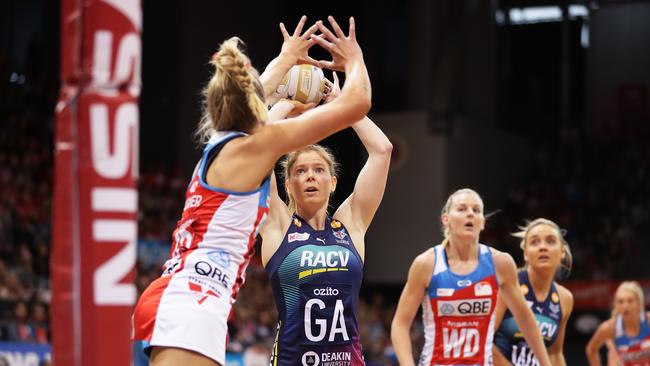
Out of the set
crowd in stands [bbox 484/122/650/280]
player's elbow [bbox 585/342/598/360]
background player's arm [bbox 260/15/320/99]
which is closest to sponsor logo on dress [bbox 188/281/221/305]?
background player's arm [bbox 260/15/320/99]

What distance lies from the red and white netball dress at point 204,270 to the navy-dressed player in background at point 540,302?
3346 millimetres

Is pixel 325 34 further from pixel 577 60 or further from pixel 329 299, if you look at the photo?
pixel 577 60

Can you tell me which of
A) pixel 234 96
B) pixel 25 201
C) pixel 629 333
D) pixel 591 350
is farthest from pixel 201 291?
pixel 25 201

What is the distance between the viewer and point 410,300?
5.36 meters

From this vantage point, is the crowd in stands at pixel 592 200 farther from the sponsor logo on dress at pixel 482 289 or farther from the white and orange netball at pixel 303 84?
the white and orange netball at pixel 303 84

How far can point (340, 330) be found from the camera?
4.25 metres

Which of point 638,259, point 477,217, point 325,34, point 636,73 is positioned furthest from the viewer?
point 636,73

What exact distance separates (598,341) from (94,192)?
793cm

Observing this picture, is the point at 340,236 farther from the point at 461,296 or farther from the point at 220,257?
the point at 220,257

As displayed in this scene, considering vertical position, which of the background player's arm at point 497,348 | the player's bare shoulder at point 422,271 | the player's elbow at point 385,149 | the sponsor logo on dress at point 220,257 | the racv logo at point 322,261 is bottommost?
the background player's arm at point 497,348

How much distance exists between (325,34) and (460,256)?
2351 millimetres

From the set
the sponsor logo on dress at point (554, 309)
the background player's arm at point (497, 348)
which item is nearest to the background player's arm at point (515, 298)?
the background player's arm at point (497, 348)

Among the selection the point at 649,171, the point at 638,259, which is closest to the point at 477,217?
the point at 638,259

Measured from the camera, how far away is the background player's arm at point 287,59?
12.7ft
